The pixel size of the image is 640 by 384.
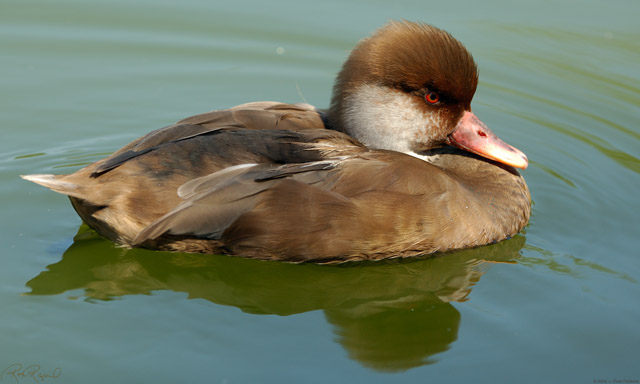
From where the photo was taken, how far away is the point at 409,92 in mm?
5621

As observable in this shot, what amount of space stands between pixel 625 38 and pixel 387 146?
469 centimetres

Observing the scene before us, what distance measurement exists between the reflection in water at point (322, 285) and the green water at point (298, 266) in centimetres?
1

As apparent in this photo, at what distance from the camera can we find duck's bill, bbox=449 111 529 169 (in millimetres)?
5895

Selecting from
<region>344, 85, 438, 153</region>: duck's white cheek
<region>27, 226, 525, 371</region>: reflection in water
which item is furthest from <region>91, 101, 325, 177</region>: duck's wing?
<region>27, 226, 525, 371</region>: reflection in water

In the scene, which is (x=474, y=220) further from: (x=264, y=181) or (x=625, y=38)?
(x=625, y=38)

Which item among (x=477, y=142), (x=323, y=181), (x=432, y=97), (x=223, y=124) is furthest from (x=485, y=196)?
(x=223, y=124)

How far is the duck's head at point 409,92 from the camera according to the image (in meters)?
5.50

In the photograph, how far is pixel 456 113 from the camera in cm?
582

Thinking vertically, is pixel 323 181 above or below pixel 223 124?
below

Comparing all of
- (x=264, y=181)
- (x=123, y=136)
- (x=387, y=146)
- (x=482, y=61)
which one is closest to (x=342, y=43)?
(x=482, y=61)

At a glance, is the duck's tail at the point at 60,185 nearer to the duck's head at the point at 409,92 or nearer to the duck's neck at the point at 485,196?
the duck's head at the point at 409,92

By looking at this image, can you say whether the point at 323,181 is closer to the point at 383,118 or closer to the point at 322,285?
the point at 322,285

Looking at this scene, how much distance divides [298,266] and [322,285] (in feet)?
0.70

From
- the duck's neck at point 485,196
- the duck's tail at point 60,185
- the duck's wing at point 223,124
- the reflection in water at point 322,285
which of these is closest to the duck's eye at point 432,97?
the duck's neck at point 485,196
